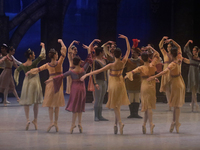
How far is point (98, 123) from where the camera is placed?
7.97 m

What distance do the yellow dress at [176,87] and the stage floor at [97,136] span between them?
546 mm

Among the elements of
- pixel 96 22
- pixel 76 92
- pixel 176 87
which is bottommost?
pixel 76 92

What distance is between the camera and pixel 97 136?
21.5 feet

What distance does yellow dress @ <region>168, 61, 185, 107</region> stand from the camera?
6.92 meters

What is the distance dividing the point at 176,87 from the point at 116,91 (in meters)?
1.10

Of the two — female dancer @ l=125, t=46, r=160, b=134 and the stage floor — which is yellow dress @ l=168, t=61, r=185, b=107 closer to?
female dancer @ l=125, t=46, r=160, b=134

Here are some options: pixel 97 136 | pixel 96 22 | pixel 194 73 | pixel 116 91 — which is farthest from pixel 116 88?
pixel 96 22

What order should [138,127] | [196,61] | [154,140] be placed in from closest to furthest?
[154,140] → [138,127] → [196,61]

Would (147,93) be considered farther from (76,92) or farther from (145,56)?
(76,92)

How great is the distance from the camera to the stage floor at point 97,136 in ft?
18.9

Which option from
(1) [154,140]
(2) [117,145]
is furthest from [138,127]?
(2) [117,145]

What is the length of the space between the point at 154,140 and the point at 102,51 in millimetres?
2850

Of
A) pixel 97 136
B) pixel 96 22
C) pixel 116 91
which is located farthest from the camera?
pixel 96 22

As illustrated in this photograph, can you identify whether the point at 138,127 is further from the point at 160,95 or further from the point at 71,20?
the point at 71,20
